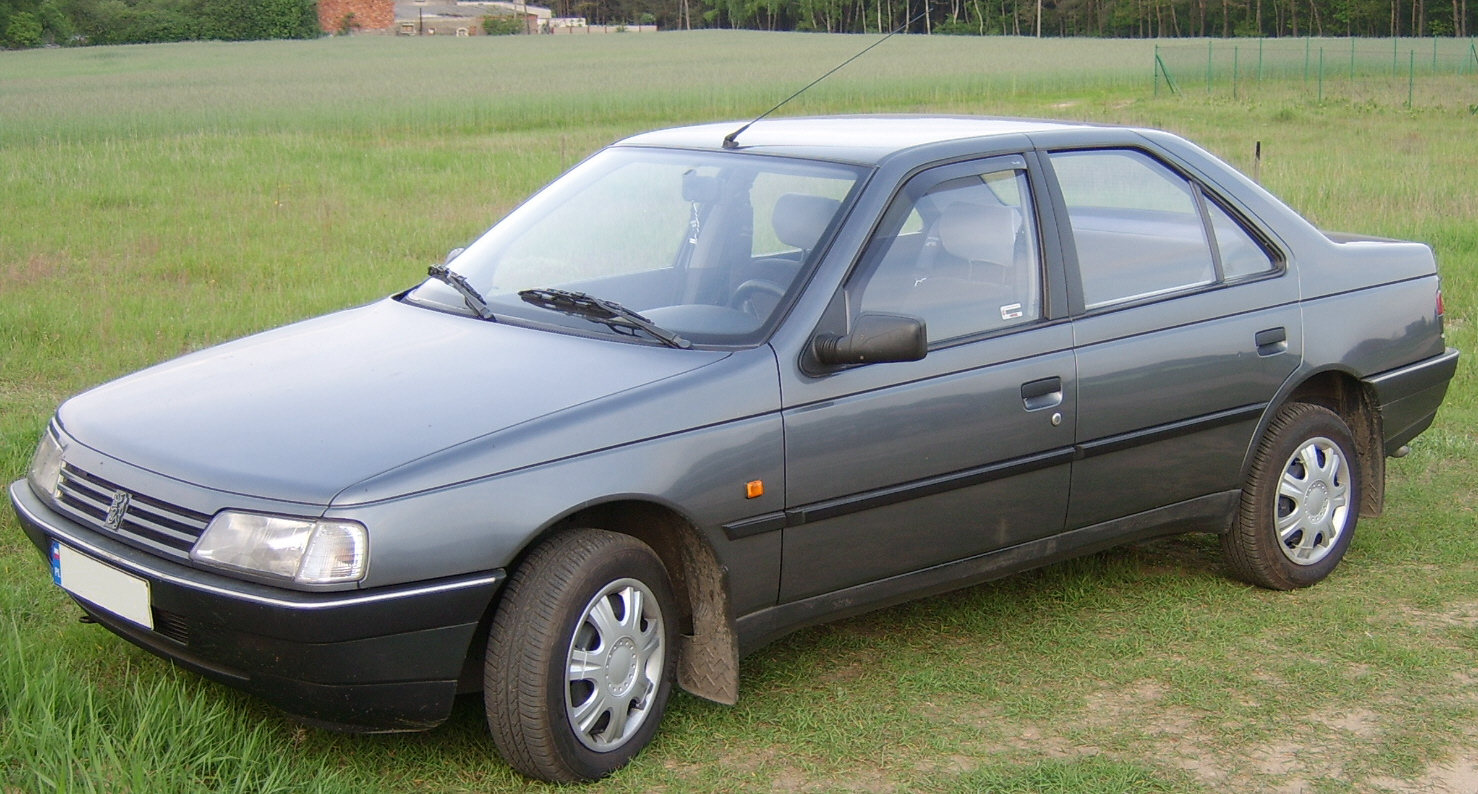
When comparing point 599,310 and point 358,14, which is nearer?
point 599,310

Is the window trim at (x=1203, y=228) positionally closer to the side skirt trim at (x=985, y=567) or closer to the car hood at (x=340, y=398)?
the side skirt trim at (x=985, y=567)

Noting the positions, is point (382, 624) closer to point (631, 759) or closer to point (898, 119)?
point (631, 759)

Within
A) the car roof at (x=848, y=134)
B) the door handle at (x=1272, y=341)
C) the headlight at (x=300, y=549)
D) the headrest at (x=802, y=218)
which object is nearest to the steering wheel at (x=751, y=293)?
the headrest at (x=802, y=218)

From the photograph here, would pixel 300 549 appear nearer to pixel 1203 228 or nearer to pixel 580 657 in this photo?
pixel 580 657

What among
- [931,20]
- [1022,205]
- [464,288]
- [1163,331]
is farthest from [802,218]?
[931,20]

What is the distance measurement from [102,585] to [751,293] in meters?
1.79

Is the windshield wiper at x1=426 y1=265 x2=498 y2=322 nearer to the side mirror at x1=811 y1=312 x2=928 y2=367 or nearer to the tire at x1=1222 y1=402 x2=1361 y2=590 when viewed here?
the side mirror at x1=811 y1=312 x2=928 y2=367

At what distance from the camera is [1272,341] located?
4754 mm

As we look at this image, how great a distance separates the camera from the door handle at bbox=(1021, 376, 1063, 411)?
13.5ft

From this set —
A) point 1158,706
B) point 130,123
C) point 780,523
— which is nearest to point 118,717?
point 780,523

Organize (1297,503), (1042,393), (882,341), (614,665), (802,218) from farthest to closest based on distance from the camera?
(1297,503) < (1042,393) < (802,218) < (882,341) < (614,665)

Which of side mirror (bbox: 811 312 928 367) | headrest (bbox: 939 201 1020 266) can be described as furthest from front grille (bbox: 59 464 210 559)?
headrest (bbox: 939 201 1020 266)

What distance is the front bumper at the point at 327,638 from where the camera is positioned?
3.07 metres

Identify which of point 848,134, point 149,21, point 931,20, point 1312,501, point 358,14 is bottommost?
point 1312,501
